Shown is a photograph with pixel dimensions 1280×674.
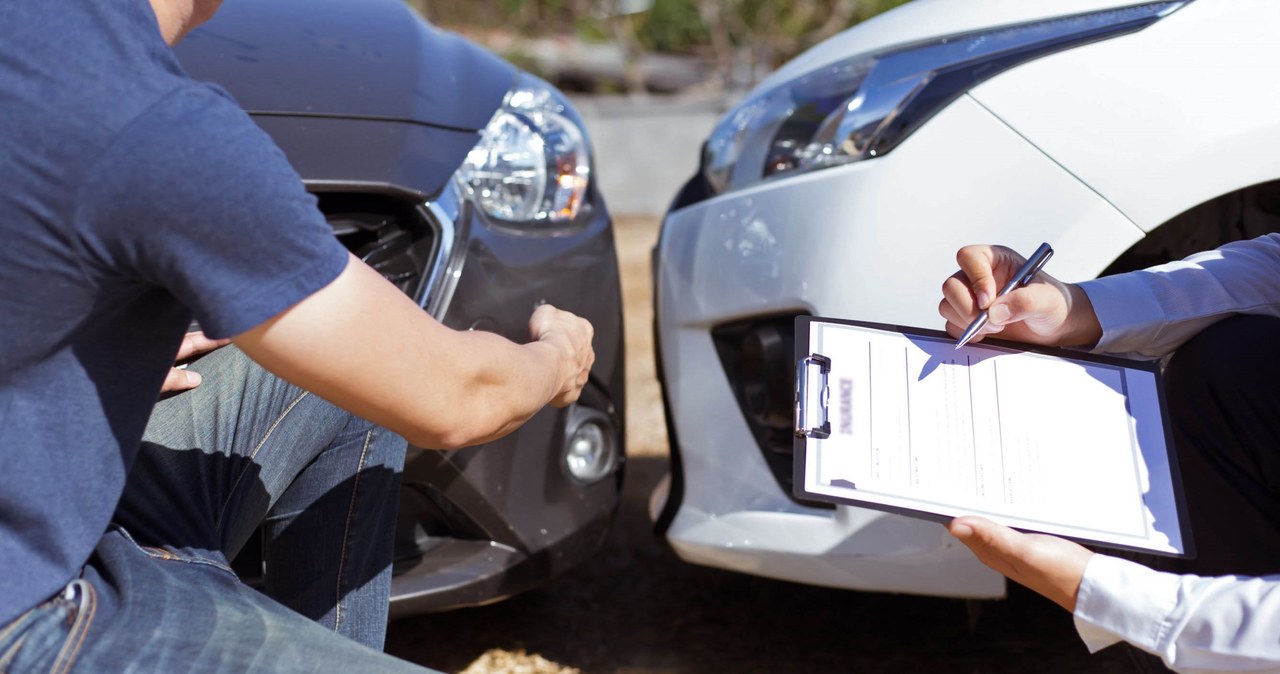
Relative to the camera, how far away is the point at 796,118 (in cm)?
236

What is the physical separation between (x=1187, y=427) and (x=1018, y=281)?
32cm

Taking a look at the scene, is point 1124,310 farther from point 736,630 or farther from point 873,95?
point 736,630

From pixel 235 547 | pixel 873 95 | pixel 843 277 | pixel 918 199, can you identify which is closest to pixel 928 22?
pixel 873 95

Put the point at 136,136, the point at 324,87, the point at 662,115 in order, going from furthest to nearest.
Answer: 1. the point at 662,115
2. the point at 324,87
3. the point at 136,136

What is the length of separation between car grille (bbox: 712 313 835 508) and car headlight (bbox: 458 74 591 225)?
0.39m

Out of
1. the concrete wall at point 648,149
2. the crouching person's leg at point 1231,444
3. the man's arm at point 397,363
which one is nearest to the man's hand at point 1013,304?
the crouching person's leg at point 1231,444

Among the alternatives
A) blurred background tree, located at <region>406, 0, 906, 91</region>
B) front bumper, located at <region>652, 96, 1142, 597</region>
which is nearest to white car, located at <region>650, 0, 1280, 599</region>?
front bumper, located at <region>652, 96, 1142, 597</region>

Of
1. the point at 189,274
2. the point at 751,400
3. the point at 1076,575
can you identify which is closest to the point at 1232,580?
the point at 1076,575

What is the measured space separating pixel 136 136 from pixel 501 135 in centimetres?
123

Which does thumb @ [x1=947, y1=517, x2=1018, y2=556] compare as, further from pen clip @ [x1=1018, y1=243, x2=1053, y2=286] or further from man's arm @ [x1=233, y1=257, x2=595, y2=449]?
man's arm @ [x1=233, y1=257, x2=595, y2=449]

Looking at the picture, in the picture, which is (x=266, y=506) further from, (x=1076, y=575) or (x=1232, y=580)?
(x=1232, y=580)

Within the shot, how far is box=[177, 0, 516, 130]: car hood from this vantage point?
6.94 ft

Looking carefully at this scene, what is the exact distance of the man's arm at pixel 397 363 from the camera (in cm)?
122

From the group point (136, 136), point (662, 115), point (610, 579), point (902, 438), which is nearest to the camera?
point (136, 136)
